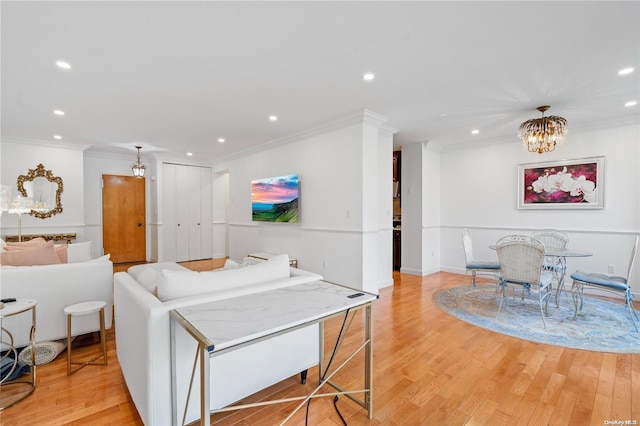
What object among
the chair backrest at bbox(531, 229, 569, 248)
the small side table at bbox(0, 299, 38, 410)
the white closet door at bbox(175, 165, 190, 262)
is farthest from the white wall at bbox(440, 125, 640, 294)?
the small side table at bbox(0, 299, 38, 410)

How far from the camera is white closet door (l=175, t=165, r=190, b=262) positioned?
720cm

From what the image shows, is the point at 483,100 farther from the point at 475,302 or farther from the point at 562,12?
the point at 475,302

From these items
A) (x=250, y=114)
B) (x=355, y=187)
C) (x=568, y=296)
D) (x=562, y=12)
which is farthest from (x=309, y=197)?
(x=568, y=296)

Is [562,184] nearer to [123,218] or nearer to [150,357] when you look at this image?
[150,357]

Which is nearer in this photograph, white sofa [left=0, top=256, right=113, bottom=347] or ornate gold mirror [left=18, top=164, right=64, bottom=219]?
white sofa [left=0, top=256, right=113, bottom=347]

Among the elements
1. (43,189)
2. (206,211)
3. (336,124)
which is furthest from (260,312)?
(206,211)

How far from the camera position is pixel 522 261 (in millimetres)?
3279

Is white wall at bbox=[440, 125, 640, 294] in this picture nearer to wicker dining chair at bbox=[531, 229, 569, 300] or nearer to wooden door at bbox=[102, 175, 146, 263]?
wicker dining chair at bbox=[531, 229, 569, 300]

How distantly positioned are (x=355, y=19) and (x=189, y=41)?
126cm

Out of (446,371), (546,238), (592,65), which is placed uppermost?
(592,65)

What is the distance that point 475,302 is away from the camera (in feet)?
13.0

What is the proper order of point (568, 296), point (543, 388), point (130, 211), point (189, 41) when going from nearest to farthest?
point (543, 388) → point (189, 41) → point (568, 296) → point (130, 211)

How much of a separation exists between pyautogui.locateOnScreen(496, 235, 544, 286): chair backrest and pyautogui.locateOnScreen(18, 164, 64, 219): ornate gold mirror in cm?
717

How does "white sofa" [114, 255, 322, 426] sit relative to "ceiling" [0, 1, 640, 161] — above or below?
below
